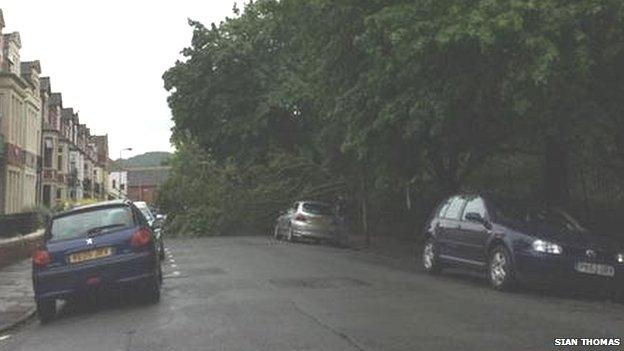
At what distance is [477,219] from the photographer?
1555 cm

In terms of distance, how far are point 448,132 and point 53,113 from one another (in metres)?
51.8

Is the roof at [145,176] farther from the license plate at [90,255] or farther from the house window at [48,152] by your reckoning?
the license plate at [90,255]

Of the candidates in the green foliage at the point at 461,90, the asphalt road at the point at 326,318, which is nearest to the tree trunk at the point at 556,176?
the green foliage at the point at 461,90

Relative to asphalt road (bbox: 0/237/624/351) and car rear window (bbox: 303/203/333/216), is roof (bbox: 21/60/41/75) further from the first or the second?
asphalt road (bbox: 0/237/624/351)

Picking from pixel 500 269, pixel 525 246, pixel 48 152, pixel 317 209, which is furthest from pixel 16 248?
pixel 48 152

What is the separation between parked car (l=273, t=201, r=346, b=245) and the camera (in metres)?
30.9

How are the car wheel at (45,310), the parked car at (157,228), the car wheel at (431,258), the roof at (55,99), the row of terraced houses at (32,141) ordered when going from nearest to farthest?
the car wheel at (45,310) → the car wheel at (431,258) → the parked car at (157,228) → the row of terraced houses at (32,141) → the roof at (55,99)

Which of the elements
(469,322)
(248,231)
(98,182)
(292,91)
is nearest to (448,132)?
(469,322)

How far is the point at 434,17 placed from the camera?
1565cm

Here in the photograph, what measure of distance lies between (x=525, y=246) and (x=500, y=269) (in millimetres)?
722

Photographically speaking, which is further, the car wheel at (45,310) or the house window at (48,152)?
the house window at (48,152)

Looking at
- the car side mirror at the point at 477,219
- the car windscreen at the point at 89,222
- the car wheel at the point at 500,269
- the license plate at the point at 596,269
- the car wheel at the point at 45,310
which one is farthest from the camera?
the car side mirror at the point at 477,219

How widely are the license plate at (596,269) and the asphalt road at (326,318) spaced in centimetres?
44

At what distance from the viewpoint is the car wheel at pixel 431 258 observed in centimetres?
1738
